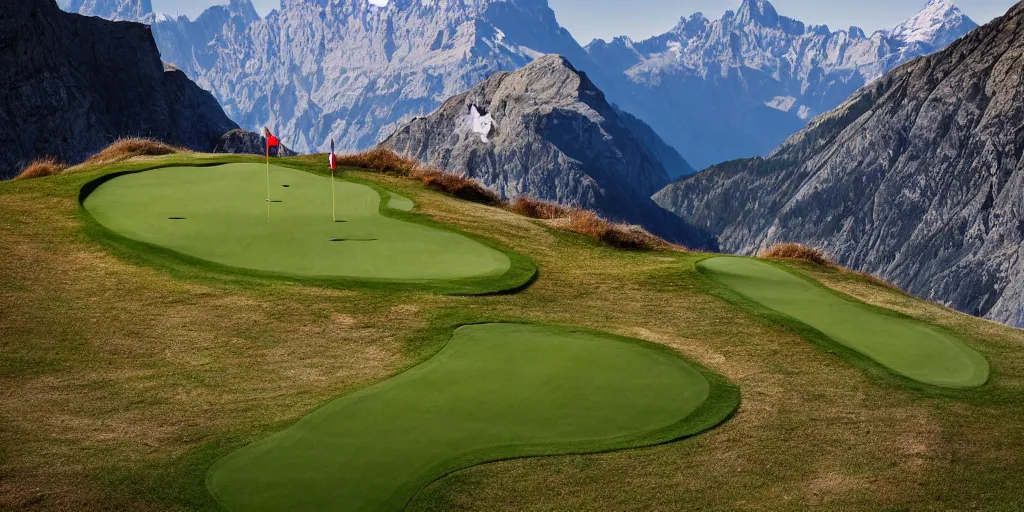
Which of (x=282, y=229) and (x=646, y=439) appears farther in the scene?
(x=282, y=229)

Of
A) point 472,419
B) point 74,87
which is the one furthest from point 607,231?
point 74,87

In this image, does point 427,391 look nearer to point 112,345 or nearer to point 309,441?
point 309,441

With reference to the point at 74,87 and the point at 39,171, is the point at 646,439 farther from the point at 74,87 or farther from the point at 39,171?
the point at 74,87

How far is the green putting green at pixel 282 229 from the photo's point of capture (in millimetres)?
16422

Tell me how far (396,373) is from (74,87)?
505 ft

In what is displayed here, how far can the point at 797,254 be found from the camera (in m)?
21.5

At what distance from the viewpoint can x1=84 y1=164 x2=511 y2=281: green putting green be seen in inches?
647

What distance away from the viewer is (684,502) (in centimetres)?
867

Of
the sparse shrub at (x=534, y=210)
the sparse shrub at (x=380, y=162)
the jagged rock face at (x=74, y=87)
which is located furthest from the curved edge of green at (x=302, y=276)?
the jagged rock face at (x=74, y=87)

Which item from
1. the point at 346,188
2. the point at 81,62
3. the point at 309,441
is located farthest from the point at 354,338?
the point at 81,62

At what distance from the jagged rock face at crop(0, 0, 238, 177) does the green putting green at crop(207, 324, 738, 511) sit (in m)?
108

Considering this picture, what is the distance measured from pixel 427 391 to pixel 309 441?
190cm

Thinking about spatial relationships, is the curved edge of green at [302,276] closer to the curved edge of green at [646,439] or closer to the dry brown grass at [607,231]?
the dry brown grass at [607,231]

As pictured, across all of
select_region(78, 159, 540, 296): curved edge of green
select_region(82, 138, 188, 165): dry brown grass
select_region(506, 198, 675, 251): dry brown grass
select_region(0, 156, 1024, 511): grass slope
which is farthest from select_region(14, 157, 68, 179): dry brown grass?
select_region(506, 198, 675, 251): dry brown grass
